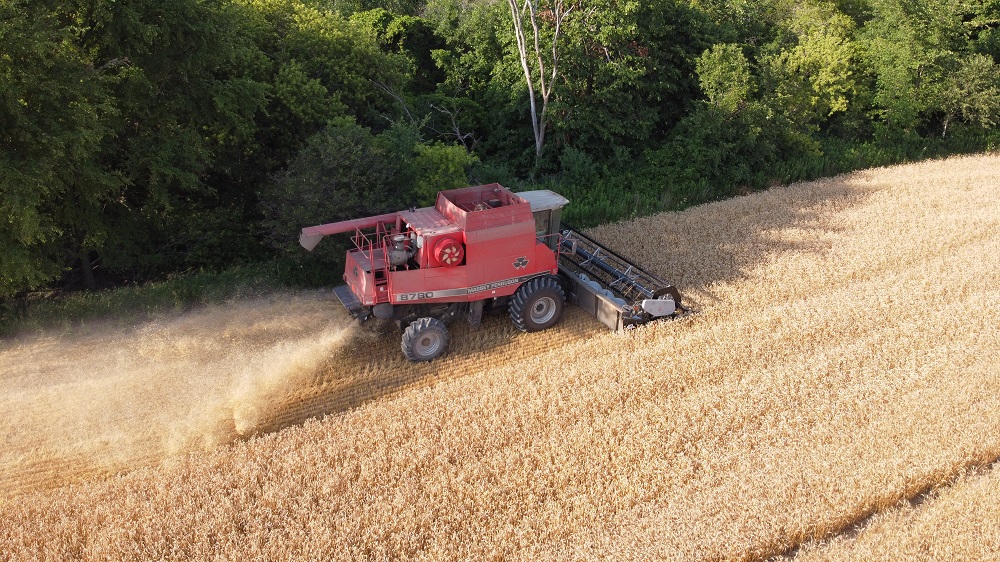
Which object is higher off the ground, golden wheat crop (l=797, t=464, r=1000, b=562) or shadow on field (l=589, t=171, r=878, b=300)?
shadow on field (l=589, t=171, r=878, b=300)

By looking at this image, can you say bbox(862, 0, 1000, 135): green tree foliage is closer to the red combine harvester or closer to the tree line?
the tree line

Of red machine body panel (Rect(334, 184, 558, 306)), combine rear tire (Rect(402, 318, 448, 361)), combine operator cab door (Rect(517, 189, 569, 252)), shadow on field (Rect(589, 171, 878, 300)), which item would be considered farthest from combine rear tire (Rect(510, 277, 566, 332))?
shadow on field (Rect(589, 171, 878, 300))

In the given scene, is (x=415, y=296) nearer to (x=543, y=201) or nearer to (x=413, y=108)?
(x=543, y=201)

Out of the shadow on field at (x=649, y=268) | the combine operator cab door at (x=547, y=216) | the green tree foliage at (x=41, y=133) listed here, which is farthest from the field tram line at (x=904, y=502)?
the green tree foliage at (x=41, y=133)

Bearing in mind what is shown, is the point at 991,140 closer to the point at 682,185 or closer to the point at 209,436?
the point at 682,185

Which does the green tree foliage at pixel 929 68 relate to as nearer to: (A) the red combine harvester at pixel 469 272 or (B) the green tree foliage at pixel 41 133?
(A) the red combine harvester at pixel 469 272

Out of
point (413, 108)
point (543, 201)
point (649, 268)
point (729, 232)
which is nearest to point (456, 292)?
point (543, 201)
